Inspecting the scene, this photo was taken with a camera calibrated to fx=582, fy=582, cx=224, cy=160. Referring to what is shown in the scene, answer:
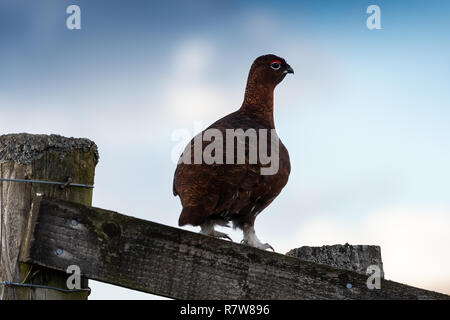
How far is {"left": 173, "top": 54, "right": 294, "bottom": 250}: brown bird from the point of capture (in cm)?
332

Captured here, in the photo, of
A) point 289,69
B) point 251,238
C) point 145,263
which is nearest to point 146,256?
point 145,263

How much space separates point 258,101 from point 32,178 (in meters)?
1.89

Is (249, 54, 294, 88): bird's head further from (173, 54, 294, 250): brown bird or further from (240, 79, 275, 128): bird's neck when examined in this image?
(173, 54, 294, 250): brown bird

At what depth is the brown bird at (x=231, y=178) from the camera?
10.9ft

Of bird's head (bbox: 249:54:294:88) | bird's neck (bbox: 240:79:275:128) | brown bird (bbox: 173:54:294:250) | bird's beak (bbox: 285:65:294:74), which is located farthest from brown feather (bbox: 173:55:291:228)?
bird's beak (bbox: 285:65:294:74)

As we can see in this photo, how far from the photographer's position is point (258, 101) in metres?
4.21

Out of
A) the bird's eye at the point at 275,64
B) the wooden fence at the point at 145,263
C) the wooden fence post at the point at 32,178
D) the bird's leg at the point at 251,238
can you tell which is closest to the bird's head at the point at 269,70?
the bird's eye at the point at 275,64

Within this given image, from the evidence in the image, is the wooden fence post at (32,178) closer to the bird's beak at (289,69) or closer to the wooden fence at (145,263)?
the wooden fence at (145,263)

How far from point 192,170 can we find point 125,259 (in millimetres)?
1002

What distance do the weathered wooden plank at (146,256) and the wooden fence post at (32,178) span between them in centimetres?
21
